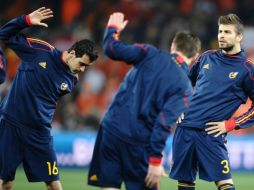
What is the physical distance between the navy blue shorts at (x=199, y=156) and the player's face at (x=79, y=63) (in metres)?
1.19

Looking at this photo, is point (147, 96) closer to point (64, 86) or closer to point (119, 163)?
point (119, 163)

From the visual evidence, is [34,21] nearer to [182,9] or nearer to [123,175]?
[123,175]

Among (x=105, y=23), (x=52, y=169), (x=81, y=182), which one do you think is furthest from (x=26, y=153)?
(x=105, y=23)

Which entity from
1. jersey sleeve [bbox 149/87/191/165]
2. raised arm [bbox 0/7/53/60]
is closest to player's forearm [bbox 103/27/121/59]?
jersey sleeve [bbox 149/87/191/165]

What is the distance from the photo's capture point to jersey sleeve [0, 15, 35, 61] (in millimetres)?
6227

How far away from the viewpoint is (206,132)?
6410 millimetres

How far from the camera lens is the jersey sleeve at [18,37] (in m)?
6.23

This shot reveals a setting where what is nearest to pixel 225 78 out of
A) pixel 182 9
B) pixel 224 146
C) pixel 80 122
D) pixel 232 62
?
pixel 232 62

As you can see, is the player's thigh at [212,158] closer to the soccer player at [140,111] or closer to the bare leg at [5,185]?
the soccer player at [140,111]

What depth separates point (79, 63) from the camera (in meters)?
6.31

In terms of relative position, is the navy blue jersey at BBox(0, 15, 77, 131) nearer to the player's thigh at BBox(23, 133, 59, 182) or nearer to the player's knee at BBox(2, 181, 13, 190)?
the player's thigh at BBox(23, 133, 59, 182)

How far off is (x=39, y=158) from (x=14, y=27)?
1332 mm

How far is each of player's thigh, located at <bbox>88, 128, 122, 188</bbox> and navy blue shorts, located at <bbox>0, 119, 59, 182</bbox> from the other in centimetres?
122

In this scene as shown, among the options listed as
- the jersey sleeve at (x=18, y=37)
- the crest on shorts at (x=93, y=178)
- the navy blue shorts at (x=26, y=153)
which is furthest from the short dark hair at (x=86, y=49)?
the crest on shorts at (x=93, y=178)
